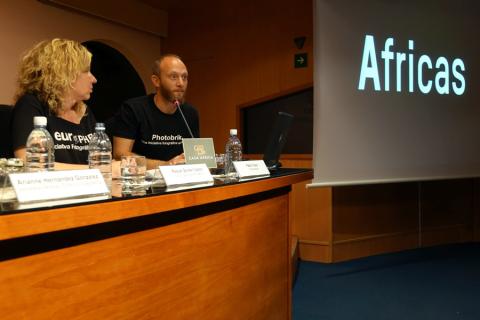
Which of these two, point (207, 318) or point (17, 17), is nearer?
point (207, 318)

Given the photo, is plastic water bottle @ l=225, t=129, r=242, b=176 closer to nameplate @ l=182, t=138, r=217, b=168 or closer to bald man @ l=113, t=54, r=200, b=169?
nameplate @ l=182, t=138, r=217, b=168

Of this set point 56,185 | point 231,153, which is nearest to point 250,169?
point 231,153

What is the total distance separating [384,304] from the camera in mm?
2455

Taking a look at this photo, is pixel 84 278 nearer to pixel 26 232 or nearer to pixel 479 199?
pixel 26 232

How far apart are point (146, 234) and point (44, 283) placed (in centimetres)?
26

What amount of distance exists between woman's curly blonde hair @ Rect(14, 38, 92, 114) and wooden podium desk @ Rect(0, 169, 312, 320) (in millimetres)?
692

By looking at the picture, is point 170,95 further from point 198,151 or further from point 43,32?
point 43,32

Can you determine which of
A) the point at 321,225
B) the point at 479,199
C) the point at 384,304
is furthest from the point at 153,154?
the point at 479,199

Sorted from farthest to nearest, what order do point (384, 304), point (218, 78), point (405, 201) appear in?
point (218, 78), point (405, 201), point (384, 304)

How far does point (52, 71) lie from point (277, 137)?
904mm

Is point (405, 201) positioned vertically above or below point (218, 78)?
below

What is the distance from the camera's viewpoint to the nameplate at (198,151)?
1322 mm

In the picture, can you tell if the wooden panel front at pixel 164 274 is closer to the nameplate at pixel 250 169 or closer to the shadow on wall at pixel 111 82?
the nameplate at pixel 250 169

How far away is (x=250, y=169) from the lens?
1.50m
